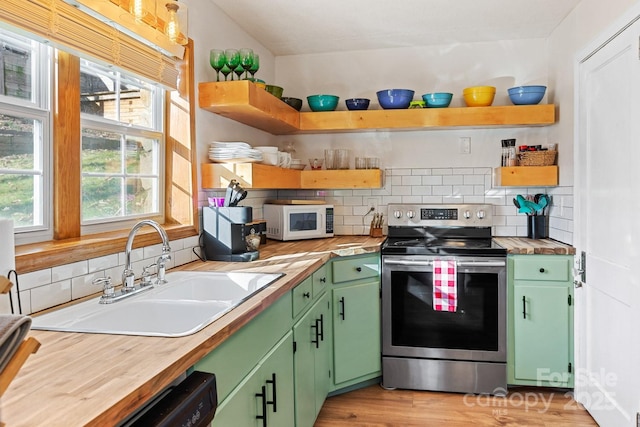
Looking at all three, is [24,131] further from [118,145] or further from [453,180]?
[453,180]

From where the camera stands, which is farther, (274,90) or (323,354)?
(274,90)

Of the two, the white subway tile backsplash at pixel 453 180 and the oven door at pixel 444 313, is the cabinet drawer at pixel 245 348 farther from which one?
the white subway tile backsplash at pixel 453 180

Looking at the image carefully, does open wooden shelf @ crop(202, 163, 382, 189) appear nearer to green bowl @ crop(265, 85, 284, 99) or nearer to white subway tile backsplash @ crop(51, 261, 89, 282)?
green bowl @ crop(265, 85, 284, 99)

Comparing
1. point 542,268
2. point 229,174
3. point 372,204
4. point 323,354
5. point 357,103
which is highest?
point 357,103

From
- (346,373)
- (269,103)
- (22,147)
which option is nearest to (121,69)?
(22,147)

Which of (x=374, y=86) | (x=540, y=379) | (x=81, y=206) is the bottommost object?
(x=540, y=379)

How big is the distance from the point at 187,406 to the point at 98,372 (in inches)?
8.2

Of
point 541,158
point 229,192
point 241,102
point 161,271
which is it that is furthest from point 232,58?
point 541,158

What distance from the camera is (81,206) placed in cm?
197

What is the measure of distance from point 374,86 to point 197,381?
9.87 ft

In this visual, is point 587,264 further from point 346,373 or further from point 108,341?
point 108,341

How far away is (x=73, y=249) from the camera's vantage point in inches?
66.9

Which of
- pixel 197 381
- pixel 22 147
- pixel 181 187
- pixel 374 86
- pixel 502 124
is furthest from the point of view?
pixel 374 86

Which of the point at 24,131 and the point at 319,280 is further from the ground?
the point at 24,131
